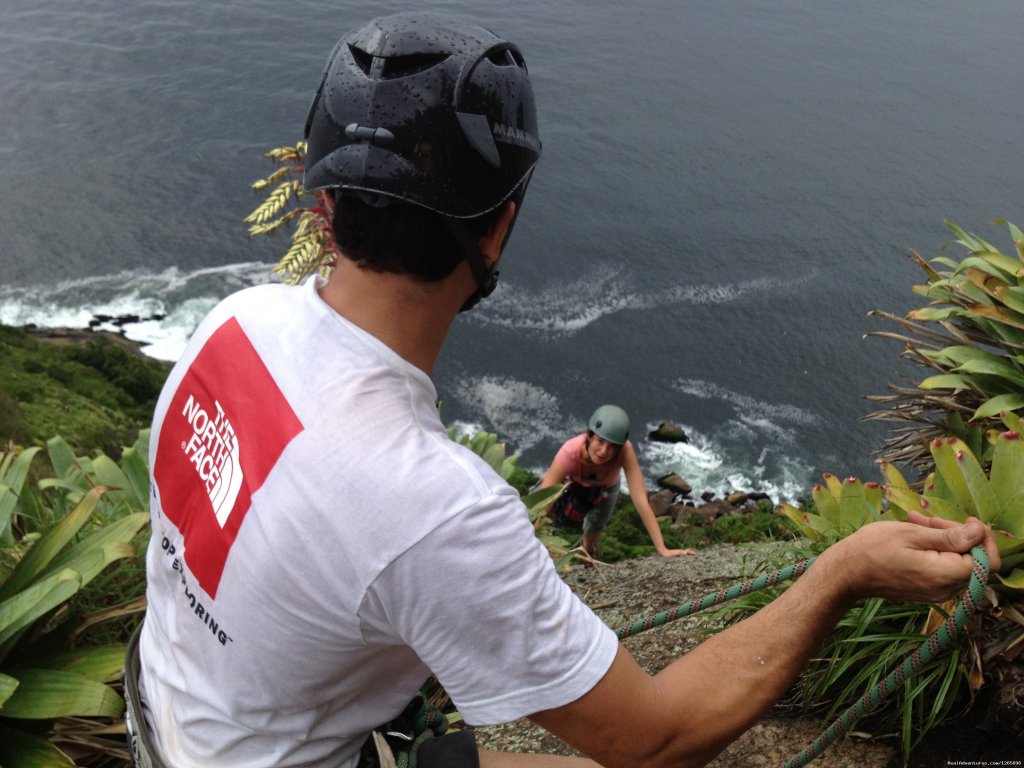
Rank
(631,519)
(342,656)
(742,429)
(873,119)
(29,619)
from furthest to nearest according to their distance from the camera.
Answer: (873,119) → (742,429) → (631,519) → (29,619) → (342,656)

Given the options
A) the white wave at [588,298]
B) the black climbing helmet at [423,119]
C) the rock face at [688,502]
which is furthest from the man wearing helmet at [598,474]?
the white wave at [588,298]

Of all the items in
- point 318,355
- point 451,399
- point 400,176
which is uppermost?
point 400,176

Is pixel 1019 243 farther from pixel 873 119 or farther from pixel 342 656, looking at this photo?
pixel 873 119

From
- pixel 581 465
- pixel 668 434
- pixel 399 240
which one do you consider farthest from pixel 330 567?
pixel 668 434

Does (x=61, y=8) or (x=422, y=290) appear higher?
(x=422, y=290)

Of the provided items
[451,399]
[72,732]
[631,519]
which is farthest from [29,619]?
[451,399]

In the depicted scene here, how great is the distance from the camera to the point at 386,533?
1679mm

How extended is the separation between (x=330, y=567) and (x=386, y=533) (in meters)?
0.12

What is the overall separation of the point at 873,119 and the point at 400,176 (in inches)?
1589

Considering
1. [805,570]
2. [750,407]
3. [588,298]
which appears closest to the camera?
[805,570]

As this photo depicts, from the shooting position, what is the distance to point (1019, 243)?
6.21m

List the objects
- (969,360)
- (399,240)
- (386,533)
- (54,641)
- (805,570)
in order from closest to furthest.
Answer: (386,533)
(399,240)
(805,570)
(54,641)
(969,360)

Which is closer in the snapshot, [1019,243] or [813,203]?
[1019,243]

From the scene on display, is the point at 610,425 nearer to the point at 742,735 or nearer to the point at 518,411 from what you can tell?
the point at 742,735
